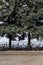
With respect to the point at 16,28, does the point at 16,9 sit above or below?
above

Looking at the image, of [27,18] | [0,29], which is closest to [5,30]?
[0,29]

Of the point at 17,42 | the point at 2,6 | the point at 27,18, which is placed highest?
the point at 2,6

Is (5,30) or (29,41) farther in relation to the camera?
(29,41)

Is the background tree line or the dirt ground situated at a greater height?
the background tree line

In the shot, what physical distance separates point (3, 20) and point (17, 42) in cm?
311

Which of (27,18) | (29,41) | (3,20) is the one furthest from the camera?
(29,41)

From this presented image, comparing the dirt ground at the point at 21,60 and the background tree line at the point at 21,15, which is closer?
the dirt ground at the point at 21,60

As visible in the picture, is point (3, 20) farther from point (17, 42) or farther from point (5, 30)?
point (17, 42)

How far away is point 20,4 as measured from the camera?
1644 centimetres

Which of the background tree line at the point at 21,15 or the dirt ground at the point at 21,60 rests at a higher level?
the background tree line at the point at 21,15

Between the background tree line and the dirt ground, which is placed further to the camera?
the background tree line

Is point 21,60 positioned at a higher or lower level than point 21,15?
lower

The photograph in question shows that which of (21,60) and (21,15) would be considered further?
(21,15)

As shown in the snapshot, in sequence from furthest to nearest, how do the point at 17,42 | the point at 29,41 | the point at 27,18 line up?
the point at 17,42 < the point at 29,41 < the point at 27,18
